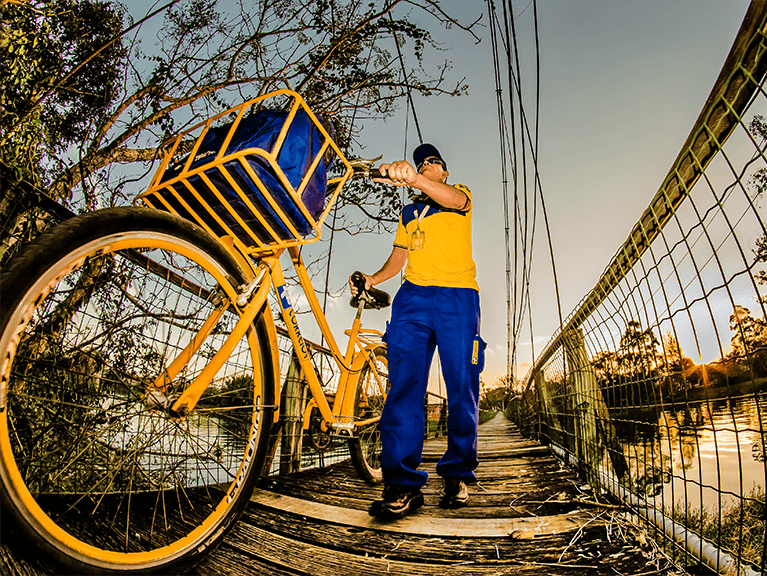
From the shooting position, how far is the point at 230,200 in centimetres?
115

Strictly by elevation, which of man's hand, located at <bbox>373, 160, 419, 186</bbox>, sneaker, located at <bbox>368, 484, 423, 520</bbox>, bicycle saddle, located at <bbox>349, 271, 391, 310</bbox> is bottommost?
sneaker, located at <bbox>368, 484, 423, 520</bbox>

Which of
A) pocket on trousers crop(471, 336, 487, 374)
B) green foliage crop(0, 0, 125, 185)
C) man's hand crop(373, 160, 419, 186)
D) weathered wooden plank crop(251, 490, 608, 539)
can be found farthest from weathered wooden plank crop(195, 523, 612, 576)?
green foliage crop(0, 0, 125, 185)

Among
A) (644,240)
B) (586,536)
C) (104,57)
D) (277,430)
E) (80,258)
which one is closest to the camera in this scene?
(80,258)

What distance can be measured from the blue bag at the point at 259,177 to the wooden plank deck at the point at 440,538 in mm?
994

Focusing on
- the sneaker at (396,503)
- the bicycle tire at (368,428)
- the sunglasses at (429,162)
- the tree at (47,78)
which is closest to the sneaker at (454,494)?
the sneaker at (396,503)

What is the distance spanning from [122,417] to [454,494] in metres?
1.38

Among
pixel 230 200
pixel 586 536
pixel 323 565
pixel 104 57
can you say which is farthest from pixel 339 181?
pixel 104 57

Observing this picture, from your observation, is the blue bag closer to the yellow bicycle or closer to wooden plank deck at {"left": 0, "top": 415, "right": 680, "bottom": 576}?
the yellow bicycle

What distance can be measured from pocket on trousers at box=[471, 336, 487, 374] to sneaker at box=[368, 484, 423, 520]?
607mm

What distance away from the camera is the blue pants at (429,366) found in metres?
1.72

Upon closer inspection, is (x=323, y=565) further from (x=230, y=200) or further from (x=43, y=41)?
(x=43, y=41)

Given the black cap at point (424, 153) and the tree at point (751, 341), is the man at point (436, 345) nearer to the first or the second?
the black cap at point (424, 153)

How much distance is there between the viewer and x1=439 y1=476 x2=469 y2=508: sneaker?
1659 mm

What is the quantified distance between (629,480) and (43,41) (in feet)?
18.2
